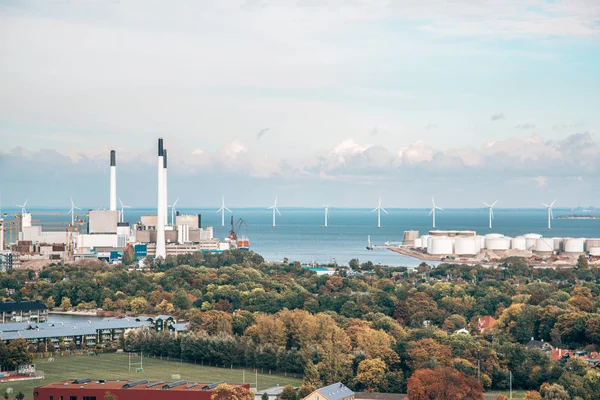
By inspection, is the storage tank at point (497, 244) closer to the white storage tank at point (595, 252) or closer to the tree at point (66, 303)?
the white storage tank at point (595, 252)

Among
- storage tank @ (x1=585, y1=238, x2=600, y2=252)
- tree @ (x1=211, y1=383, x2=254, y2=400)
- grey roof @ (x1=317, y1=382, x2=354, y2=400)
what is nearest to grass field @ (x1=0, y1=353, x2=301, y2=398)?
grey roof @ (x1=317, y1=382, x2=354, y2=400)

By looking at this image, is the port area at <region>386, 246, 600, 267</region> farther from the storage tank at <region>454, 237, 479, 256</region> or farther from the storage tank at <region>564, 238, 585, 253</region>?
the storage tank at <region>564, 238, 585, 253</region>

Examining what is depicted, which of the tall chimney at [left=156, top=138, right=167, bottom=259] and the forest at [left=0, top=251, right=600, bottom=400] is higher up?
the tall chimney at [left=156, top=138, right=167, bottom=259]

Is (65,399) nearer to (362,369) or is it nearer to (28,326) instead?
(362,369)

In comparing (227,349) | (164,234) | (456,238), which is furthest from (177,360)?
(456,238)

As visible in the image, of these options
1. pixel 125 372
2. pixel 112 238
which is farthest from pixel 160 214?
pixel 125 372
